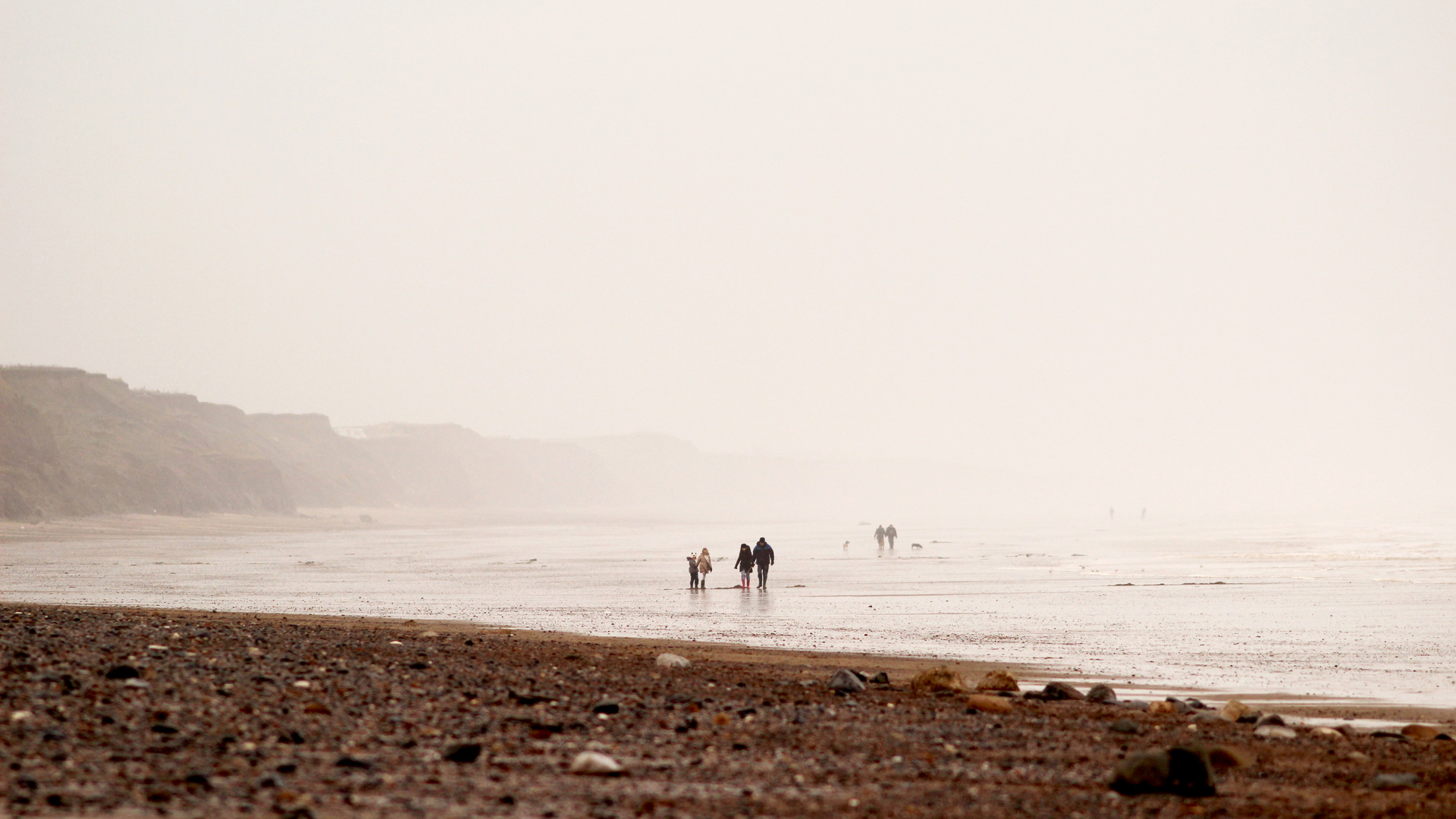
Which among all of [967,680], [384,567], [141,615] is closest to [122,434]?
[384,567]

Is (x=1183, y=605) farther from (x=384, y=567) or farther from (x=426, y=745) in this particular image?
(x=384, y=567)

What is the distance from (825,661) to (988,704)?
19.0 feet

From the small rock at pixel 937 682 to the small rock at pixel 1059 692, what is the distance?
1022mm

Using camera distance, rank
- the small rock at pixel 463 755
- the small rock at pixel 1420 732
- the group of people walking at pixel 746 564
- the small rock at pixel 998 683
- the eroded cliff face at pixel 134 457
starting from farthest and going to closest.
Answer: the eroded cliff face at pixel 134 457
the group of people walking at pixel 746 564
the small rock at pixel 998 683
the small rock at pixel 1420 732
the small rock at pixel 463 755

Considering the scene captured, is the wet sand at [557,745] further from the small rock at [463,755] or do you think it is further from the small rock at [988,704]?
the small rock at [988,704]

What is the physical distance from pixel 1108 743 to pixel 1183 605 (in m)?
20.3

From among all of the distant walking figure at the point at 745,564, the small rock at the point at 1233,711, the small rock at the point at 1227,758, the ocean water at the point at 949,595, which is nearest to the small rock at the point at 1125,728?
the small rock at the point at 1227,758

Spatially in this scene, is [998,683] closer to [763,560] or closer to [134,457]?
[763,560]

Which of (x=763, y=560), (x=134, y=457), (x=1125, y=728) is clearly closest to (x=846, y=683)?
(x=1125, y=728)

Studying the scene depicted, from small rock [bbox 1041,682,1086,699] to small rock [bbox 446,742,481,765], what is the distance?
825cm

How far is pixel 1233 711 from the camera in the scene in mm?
13672

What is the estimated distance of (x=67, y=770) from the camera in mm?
8039

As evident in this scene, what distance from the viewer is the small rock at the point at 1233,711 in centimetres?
1359

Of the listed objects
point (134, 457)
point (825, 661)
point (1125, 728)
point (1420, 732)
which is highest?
point (134, 457)
